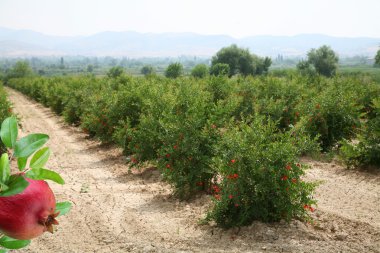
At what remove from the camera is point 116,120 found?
12.8 meters

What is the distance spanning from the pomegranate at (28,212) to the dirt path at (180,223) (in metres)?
4.59

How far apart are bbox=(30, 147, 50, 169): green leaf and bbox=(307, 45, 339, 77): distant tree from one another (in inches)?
2559

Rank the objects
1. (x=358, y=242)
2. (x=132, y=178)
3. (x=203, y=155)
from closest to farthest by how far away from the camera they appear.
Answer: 1. (x=358, y=242)
2. (x=203, y=155)
3. (x=132, y=178)

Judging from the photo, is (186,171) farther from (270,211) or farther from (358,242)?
(358,242)

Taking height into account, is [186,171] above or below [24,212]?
below

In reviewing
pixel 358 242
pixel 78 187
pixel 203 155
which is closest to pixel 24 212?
pixel 358 242

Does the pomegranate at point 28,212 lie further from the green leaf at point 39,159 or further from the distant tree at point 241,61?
the distant tree at point 241,61

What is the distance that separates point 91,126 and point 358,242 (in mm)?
10088

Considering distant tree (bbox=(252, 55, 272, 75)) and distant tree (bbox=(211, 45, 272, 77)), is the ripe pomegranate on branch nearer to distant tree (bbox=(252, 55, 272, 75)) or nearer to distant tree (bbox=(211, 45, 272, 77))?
distant tree (bbox=(211, 45, 272, 77))

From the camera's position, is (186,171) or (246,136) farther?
(186,171)

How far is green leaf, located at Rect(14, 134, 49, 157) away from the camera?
65 centimetres

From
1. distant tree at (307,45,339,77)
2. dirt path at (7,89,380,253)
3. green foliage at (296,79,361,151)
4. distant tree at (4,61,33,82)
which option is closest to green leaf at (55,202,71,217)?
dirt path at (7,89,380,253)

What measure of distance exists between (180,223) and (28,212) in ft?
18.7

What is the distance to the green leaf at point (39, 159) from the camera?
673mm
